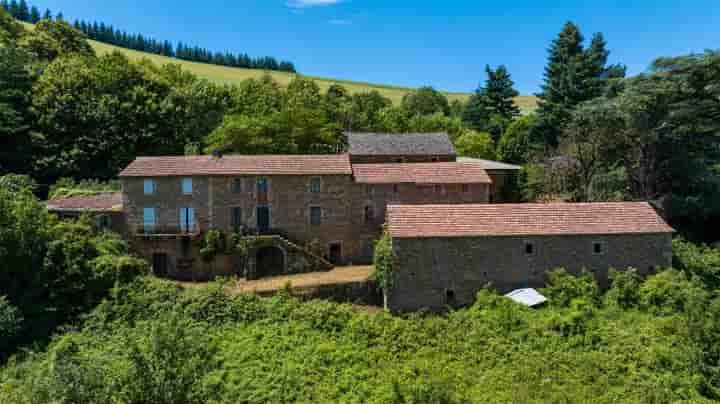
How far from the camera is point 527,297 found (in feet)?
67.3

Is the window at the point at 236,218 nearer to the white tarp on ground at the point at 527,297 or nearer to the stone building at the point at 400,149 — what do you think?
→ the stone building at the point at 400,149

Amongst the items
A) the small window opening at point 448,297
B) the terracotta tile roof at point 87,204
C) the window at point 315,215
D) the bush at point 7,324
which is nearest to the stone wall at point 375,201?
the window at point 315,215

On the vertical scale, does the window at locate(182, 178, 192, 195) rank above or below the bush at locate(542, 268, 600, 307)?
above

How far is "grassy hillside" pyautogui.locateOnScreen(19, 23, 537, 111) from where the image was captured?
8094 centimetres

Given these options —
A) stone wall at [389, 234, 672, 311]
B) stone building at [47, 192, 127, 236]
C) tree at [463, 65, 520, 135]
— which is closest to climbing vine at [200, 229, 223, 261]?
stone building at [47, 192, 127, 236]

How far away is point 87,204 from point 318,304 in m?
16.0

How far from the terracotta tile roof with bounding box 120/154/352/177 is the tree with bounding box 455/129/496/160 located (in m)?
22.6

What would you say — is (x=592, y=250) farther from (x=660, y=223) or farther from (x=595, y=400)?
(x=595, y=400)

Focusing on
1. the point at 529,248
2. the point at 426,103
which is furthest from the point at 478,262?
the point at 426,103

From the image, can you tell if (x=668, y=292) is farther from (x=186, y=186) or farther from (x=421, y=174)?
(x=186, y=186)

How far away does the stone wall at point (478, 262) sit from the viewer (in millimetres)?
21438

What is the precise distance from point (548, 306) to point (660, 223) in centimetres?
712

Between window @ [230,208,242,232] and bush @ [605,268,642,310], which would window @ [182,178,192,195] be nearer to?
window @ [230,208,242,232]

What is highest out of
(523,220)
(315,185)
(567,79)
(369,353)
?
(567,79)
